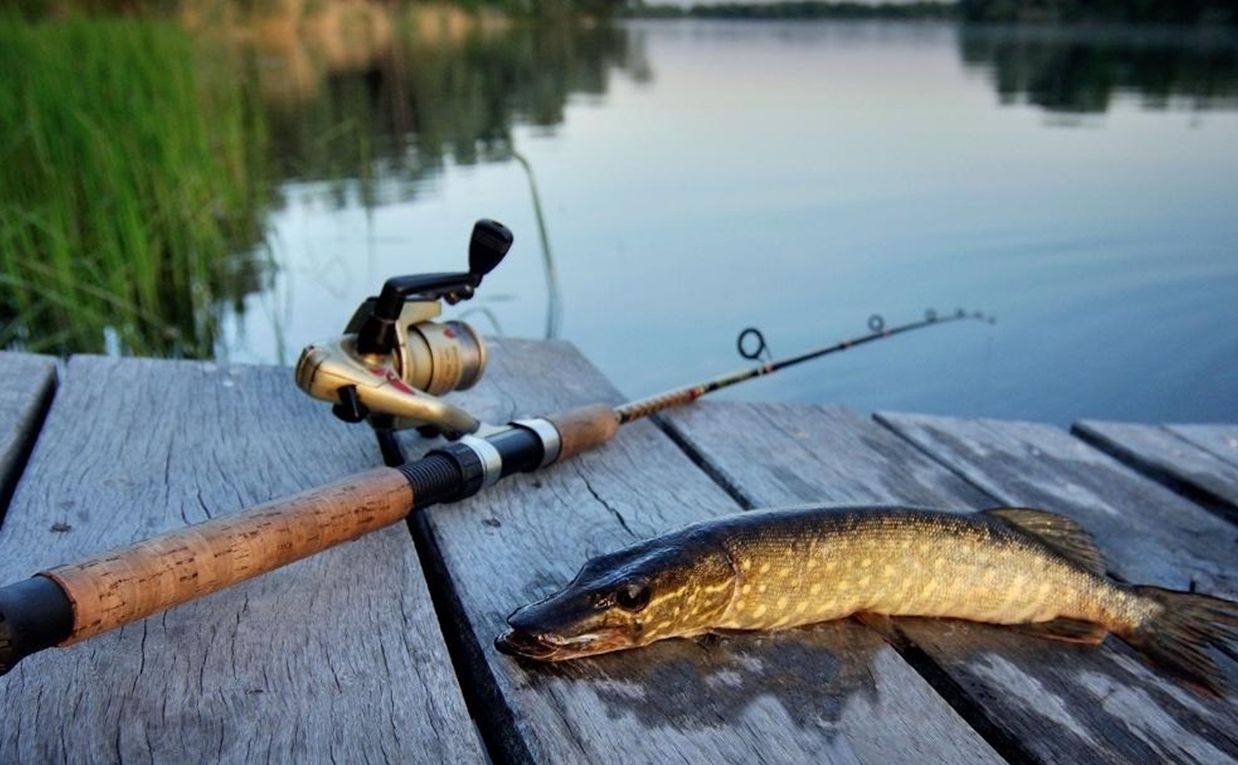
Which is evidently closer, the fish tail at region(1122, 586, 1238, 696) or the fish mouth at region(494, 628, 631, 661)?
the fish mouth at region(494, 628, 631, 661)

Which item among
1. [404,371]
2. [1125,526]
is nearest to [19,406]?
[404,371]

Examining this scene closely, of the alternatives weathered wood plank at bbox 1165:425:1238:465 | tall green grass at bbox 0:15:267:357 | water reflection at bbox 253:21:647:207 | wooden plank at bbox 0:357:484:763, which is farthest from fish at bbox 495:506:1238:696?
water reflection at bbox 253:21:647:207

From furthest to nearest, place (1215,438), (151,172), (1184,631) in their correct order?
(151,172) < (1215,438) < (1184,631)

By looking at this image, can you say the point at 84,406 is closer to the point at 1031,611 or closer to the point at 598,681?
the point at 598,681

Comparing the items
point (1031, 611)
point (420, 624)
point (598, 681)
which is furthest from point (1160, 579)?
point (420, 624)

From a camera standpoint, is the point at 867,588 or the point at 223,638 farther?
the point at 867,588

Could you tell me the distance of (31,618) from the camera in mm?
1495

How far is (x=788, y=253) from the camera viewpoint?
8.85m

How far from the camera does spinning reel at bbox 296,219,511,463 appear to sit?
94.8 inches

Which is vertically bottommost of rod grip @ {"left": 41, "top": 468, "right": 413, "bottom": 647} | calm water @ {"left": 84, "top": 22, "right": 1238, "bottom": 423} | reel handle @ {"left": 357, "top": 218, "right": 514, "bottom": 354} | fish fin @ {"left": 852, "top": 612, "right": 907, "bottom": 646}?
calm water @ {"left": 84, "top": 22, "right": 1238, "bottom": 423}

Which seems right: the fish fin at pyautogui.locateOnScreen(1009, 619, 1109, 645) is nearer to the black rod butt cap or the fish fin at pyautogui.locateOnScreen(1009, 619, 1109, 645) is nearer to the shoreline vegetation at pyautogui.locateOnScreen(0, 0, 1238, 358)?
the black rod butt cap

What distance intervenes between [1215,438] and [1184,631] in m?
1.76

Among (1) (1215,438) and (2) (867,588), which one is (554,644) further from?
(1) (1215,438)

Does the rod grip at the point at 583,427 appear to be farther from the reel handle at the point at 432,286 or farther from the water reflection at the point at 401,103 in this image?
the water reflection at the point at 401,103
